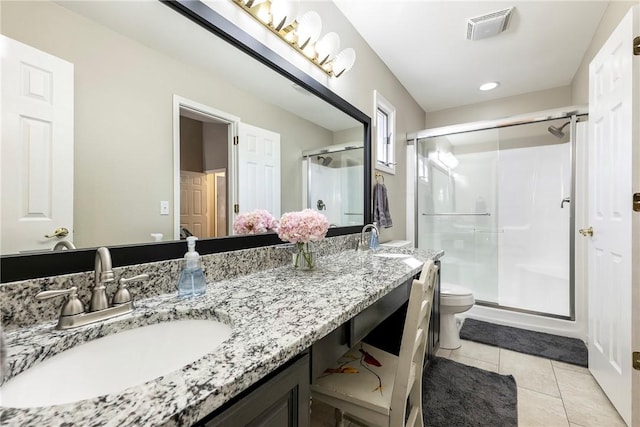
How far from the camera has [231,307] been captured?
0.73 meters

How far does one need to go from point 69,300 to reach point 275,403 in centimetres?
51

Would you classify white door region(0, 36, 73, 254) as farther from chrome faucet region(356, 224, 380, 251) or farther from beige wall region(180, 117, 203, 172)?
chrome faucet region(356, 224, 380, 251)

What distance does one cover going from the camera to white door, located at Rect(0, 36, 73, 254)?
57 cm

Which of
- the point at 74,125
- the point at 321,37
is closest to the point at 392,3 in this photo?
the point at 321,37

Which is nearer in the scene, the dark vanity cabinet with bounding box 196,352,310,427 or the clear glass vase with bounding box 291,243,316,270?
the dark vanity cabinet with bounding box 196,352,310,427

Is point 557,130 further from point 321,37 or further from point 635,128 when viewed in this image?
point 321,37

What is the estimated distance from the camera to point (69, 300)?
0.61 meters

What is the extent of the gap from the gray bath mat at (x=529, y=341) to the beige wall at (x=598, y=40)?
204 cm

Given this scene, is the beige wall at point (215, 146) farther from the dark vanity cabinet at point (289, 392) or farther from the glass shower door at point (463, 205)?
the glass shower door at point (463, 205)

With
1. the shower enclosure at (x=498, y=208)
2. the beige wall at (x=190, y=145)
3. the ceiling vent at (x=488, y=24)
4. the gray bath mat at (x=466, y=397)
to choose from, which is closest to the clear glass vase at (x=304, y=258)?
the beige wall at (x=190, y=145)

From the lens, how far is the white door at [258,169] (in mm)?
1170

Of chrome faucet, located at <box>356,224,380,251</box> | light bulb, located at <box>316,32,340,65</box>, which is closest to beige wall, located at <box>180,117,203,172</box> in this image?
light bulb, located at <box>316,32,340,65</box>

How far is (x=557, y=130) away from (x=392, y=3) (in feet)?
6.69

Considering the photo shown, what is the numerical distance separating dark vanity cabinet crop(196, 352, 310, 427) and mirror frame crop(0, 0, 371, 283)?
54 centimetres
